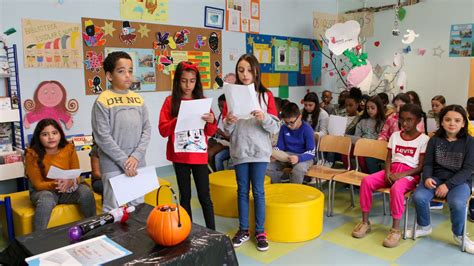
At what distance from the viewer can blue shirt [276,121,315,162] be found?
3391mm

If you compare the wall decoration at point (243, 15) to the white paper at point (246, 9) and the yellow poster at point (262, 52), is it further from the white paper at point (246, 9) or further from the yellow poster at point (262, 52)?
the yellow poster at point (262, 52)

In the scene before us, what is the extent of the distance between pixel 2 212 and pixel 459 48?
5588 mm

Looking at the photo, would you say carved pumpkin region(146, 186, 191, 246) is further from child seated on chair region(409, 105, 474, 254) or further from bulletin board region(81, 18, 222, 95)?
bulletin board region(81, 18, 222, 95)

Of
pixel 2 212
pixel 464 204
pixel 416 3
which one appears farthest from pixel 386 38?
pixel 2 212

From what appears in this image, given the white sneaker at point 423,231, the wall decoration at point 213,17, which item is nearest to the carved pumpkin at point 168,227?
the white sneaker at point 423,231

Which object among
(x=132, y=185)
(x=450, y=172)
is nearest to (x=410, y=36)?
(x=450, y=172)

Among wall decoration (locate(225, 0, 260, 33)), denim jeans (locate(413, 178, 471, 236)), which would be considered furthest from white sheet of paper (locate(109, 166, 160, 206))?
wall decoration (locate(225, 0, 260, 33))

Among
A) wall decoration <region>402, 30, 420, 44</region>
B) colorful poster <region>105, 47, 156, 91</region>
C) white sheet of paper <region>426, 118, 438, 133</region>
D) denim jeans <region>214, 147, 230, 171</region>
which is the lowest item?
denim jeans <region>214, 147, 230, 171</region>

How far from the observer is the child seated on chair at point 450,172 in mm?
2539

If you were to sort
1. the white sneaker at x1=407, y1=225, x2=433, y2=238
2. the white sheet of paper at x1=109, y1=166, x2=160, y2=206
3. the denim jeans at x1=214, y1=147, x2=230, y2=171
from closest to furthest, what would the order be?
the white sheet of paper at x1=109, y1=166, x2=160, y2=206
the white sneaker at x1=407, y1=225, x2=433, y2=238
the denim jeans at x1=214, y1=147, x2=230, y2=171

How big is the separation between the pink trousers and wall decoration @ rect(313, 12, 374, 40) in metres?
4.06

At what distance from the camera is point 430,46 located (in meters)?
5.70

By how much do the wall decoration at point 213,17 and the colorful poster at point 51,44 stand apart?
162cm

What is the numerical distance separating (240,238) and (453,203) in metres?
1.36
